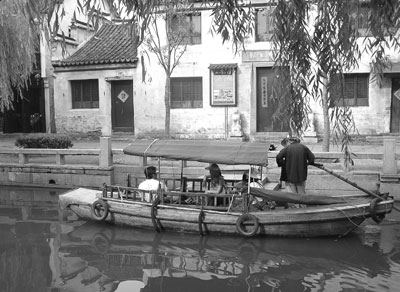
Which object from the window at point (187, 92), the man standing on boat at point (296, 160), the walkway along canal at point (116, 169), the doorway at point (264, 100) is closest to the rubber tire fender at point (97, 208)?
the walkway along canal at point (116, 169)

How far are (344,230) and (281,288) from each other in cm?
254

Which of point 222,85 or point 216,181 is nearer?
point 216,181

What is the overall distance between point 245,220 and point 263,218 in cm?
34

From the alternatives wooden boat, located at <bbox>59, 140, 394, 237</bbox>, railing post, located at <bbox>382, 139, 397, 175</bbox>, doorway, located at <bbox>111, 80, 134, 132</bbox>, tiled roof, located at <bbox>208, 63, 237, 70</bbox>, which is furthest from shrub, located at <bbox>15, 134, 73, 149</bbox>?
railing post, located at <bbox>382, 139, 397, 175</bbox>

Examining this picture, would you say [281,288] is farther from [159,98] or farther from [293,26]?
[159,98]

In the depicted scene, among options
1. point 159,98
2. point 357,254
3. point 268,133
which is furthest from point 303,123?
point 159,98

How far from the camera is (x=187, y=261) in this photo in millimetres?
7996

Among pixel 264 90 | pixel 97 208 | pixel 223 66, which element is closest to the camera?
pixel 97 208

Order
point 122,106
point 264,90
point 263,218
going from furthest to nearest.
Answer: point 122,106 < point 264,90 < point 263,218

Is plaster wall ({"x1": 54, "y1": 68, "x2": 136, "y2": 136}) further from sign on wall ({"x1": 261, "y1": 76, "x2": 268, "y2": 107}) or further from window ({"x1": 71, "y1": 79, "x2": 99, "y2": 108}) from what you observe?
sign on wall ({"x1": 261, "y1": 76, "x2": 268, "y2": 107})

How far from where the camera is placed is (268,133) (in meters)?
18.6

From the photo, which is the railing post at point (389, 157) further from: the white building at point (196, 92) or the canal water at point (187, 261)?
the white building at point (196, 92)

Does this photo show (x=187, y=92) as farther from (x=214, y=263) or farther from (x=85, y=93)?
(x=214, y=263)

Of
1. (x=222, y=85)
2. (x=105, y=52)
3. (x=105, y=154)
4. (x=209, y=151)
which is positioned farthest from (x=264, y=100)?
(x=209, y=151)
